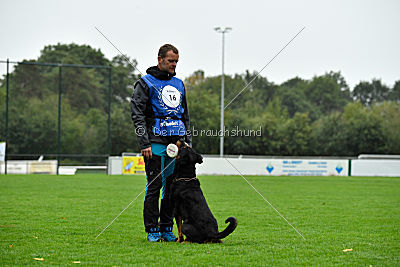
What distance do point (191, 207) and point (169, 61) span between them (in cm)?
163

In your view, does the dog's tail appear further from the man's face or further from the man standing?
the man's face

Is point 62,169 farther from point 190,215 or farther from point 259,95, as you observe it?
point 190,215

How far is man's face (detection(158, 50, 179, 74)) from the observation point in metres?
5.65

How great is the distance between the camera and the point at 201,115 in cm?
3381

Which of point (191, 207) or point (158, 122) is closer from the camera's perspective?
point (191, 207)

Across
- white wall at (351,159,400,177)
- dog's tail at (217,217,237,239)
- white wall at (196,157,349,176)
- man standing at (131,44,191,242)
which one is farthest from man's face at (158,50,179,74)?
white wall at (351,159,400,177)

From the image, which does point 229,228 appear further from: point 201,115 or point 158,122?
point 201,115

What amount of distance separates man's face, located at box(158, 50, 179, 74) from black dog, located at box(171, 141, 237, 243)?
0.87m

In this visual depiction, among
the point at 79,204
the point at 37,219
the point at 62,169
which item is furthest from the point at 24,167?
the point at 37,219

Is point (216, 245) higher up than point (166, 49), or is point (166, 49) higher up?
point (166, 49)

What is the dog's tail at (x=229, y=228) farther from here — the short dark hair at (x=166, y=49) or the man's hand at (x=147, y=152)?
the short dark hair at (x=166, y=49)

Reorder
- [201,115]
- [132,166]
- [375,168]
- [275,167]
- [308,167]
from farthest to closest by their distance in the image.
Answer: [201,115]
[375,168]
[308,167]
[275,167]
[132,166]

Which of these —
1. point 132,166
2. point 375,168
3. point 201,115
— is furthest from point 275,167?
point 132,166

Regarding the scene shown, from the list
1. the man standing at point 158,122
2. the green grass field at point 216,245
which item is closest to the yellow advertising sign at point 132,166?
the green grass field at point 216,245
